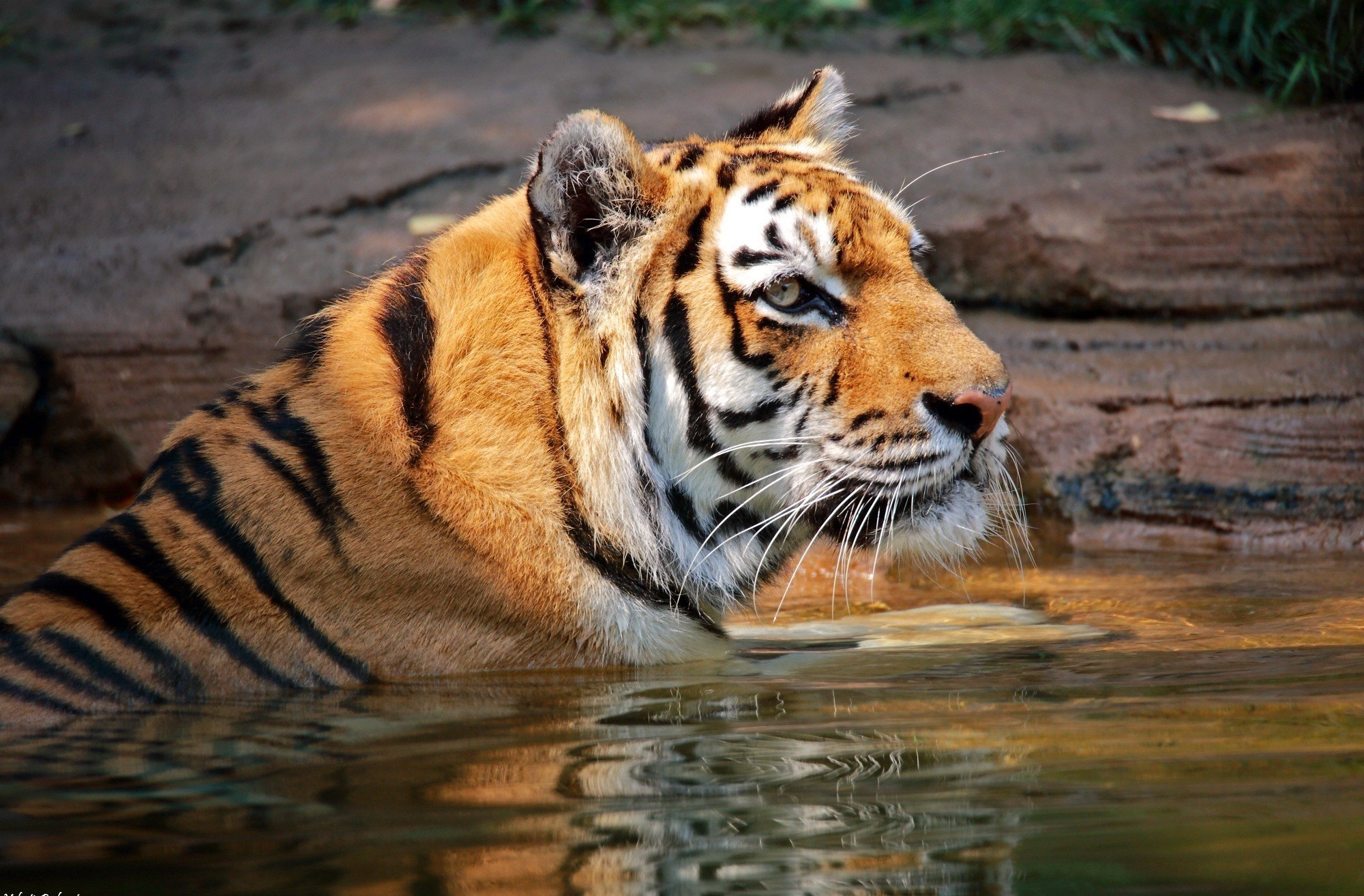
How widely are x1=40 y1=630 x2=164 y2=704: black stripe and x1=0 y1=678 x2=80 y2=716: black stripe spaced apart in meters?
0.07

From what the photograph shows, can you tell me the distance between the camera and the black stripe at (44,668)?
2326 millimetres

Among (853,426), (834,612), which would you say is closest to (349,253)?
(834,612)

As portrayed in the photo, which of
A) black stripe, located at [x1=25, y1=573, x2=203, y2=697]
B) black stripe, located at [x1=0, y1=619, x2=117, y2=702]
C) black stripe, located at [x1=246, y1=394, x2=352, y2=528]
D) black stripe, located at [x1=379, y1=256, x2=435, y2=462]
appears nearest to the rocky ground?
black stripe, located at [x1=379, y1=256, x2=435, y2=462]

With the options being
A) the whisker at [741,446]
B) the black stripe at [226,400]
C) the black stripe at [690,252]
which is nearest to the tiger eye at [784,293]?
the black stripe at [690,252]

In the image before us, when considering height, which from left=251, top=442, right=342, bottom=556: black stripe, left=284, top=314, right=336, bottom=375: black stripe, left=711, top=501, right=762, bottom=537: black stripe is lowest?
left=711, top=501, right=762, bottom=537: black stripe

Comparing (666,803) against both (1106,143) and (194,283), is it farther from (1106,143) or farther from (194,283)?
(1106,143)

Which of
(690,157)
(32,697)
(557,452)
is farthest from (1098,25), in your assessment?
(32,697)

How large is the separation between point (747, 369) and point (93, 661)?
1310 mm

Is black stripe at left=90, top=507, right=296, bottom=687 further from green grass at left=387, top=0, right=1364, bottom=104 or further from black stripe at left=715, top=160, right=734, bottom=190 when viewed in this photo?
green grass at left=387, top=0, right=1364, bottom=104

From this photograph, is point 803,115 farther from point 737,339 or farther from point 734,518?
point 734,518

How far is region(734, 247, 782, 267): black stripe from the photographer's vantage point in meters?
2.65

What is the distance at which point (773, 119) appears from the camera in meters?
3.18

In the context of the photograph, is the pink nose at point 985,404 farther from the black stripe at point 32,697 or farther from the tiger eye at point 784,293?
the black stripe at point 32,697

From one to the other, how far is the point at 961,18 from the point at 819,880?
5.94 m
